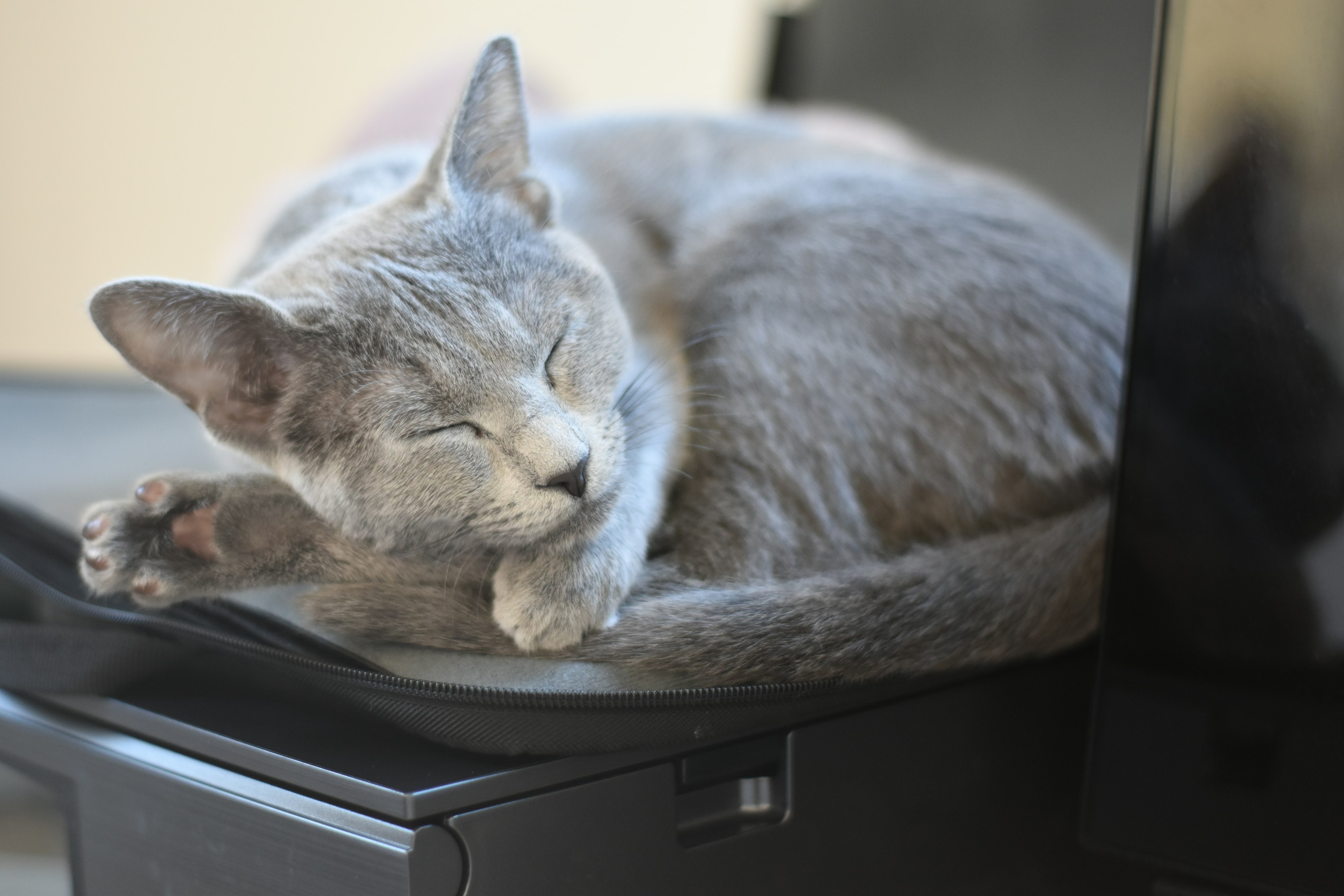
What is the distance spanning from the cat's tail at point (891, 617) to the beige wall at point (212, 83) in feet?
5.93

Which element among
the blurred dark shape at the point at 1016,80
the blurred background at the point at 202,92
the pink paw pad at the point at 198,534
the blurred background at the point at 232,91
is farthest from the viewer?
the blurred background at the point at 202,92

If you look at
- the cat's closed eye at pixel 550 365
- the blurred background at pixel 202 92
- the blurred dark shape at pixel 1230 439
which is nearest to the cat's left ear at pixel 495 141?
the cat's closed eye at pixel 550 365

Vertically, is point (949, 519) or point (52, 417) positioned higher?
point (949, 519)

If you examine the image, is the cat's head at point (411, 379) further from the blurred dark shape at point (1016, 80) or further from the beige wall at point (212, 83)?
the beige wall at point (212, 83)

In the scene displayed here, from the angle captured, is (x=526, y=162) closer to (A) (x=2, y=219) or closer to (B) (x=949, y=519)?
(B) (x=949, y=519)

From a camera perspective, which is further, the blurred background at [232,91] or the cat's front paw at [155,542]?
the blurred background at [232,91]

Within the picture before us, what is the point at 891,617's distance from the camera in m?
0.77

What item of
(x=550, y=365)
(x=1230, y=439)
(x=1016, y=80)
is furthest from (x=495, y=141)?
(x=1016, y=80)

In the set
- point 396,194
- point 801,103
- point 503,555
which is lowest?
point 503,555

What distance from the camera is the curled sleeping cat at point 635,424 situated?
72 centimetres

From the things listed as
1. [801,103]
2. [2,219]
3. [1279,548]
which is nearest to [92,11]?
[2,219]

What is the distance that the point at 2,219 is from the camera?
8.51 ft

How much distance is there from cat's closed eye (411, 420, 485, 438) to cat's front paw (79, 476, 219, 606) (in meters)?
0.20

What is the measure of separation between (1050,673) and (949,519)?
0.17 meters
